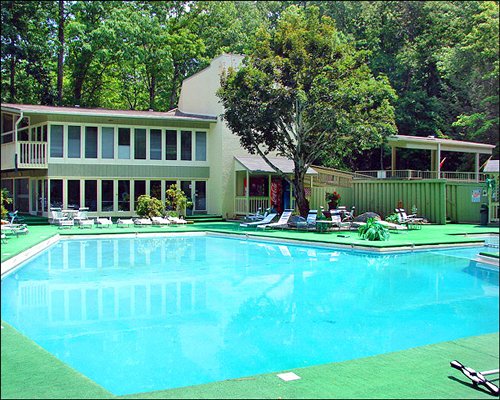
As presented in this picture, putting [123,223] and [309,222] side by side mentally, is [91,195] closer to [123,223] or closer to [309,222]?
[123,223]

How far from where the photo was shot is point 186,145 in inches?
1013

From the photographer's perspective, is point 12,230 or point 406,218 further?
point 406,218

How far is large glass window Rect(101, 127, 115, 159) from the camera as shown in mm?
23938

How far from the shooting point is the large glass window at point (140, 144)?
2459cm

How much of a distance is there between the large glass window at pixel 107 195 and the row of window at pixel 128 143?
120 centimetres

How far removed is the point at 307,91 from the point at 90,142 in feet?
31.9

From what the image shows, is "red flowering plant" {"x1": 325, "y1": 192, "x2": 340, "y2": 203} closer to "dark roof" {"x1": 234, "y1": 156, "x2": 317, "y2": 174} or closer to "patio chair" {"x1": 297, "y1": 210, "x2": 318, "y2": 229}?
"dark roof" {"x1": 234, "y1": 156, "x2": 317, "y2": 174}

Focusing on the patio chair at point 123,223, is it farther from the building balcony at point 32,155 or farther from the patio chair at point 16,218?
the building balcony at point 32,155

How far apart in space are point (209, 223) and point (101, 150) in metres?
5.73

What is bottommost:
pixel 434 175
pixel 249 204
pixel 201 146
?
pixel 249 204

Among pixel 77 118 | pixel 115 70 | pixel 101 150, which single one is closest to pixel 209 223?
pixel 101 150

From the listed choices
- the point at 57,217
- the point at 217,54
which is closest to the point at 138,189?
the point at 57,217

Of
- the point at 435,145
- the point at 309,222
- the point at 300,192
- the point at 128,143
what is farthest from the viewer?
the point at 435,145

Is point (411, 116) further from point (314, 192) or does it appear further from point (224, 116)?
point (224, 116)
